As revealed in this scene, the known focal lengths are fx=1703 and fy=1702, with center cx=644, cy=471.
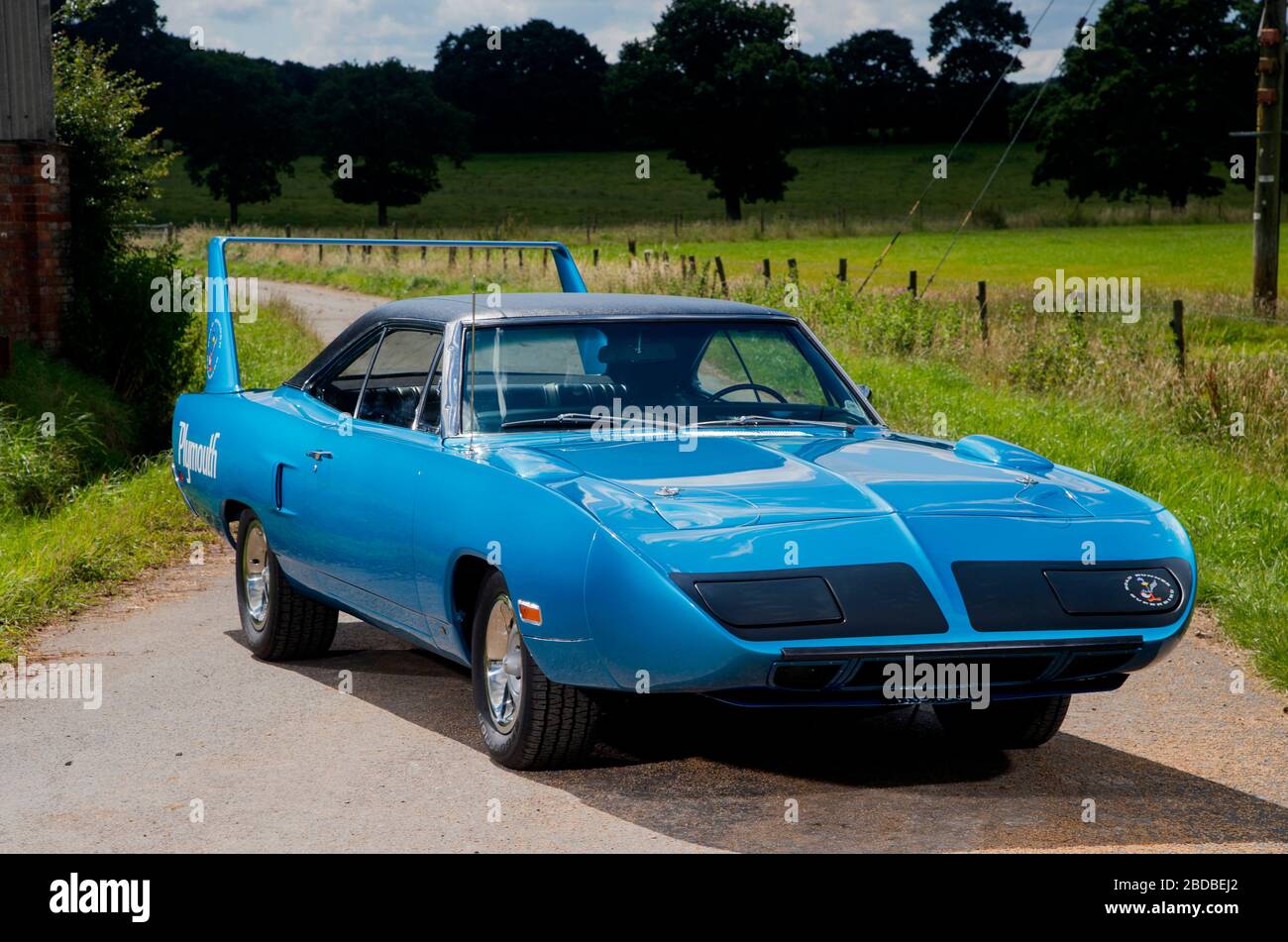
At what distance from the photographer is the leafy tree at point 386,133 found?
307 feet

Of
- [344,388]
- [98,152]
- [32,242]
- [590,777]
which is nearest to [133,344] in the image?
[32,242]

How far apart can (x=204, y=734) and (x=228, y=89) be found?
92.6m

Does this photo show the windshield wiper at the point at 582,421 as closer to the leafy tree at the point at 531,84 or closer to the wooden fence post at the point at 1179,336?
the wooden fence post at the point at 1179,336

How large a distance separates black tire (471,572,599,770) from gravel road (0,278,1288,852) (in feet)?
0.25

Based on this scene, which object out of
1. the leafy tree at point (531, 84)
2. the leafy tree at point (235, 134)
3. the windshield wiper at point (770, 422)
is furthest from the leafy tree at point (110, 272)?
the leafy tree at point (531, 84)

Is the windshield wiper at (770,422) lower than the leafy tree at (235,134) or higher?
lower

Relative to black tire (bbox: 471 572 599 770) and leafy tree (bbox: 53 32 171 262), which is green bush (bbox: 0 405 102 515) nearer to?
leafy tree (bbox: 53 32 171 262)

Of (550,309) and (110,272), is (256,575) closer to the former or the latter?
(550,309)

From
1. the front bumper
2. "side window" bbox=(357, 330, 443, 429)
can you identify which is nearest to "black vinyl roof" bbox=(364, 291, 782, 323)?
"side window" bbox=(357, 330, 443, 429)

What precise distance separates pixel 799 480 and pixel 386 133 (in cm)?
9149

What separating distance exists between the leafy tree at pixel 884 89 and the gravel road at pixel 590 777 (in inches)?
4479

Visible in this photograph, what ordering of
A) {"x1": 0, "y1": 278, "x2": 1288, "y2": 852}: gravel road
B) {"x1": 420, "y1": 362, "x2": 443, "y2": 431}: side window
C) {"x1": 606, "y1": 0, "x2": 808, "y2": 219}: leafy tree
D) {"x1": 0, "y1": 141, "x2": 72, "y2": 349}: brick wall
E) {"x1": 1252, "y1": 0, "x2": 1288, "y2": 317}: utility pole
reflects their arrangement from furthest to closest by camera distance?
Answer: {"x1": 606, "y1": 0, "x2": 808, "y2": 219}: leafy tree, {"x1": 1252, "y1": 0, "x2": 1288, "y2": 317}: utility pole, {"x1": 0, "y1": 141, "x2": 72, "y2": 349}: brick wall, {"x1": 420, "y1": 362, "x2": 443, "y2": 431}: side window, {"x1": 0, "y1": 278, "x2": 1288, "y2": 852}: gravel road

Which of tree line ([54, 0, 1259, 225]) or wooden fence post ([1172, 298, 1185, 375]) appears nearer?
wooden fence post ([1172, 298, 1185, 375])

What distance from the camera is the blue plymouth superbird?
4.92m
